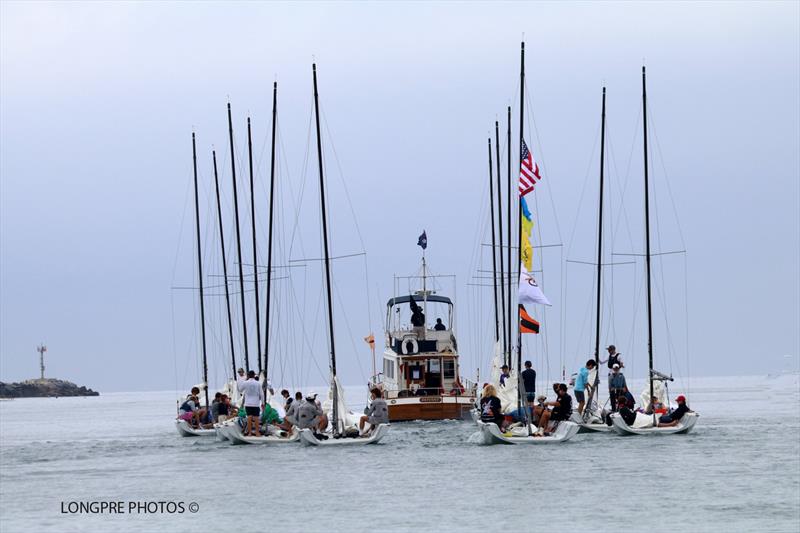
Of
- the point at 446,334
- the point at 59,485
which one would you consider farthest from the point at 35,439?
the point at 59,485

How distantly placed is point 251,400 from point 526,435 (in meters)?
7.28

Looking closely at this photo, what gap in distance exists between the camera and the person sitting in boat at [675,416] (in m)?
36.9

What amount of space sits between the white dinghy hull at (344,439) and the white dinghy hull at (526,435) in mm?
2931

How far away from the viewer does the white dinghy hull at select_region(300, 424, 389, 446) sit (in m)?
35.4

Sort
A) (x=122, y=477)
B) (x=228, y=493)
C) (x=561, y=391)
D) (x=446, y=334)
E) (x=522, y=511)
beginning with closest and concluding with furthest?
(x=522, y=511), (x=228, y=493), (x=122, y=477), (x=561, y=391), (x=446, y=334)

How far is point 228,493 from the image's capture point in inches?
1047

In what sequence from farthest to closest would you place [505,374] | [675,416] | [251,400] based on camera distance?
[505,374], [675,416], [251,400]

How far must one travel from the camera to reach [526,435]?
34.3 metres

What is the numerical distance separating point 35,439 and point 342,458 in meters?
26.6

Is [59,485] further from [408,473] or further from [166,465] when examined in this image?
[408,473]

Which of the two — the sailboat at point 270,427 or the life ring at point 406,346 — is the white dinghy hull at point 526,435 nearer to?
the sailboat at point 270,427

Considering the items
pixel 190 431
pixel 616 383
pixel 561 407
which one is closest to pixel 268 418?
pixel 190 431

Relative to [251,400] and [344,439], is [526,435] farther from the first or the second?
[251,400]

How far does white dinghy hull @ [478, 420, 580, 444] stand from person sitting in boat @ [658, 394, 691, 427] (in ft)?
13.1
